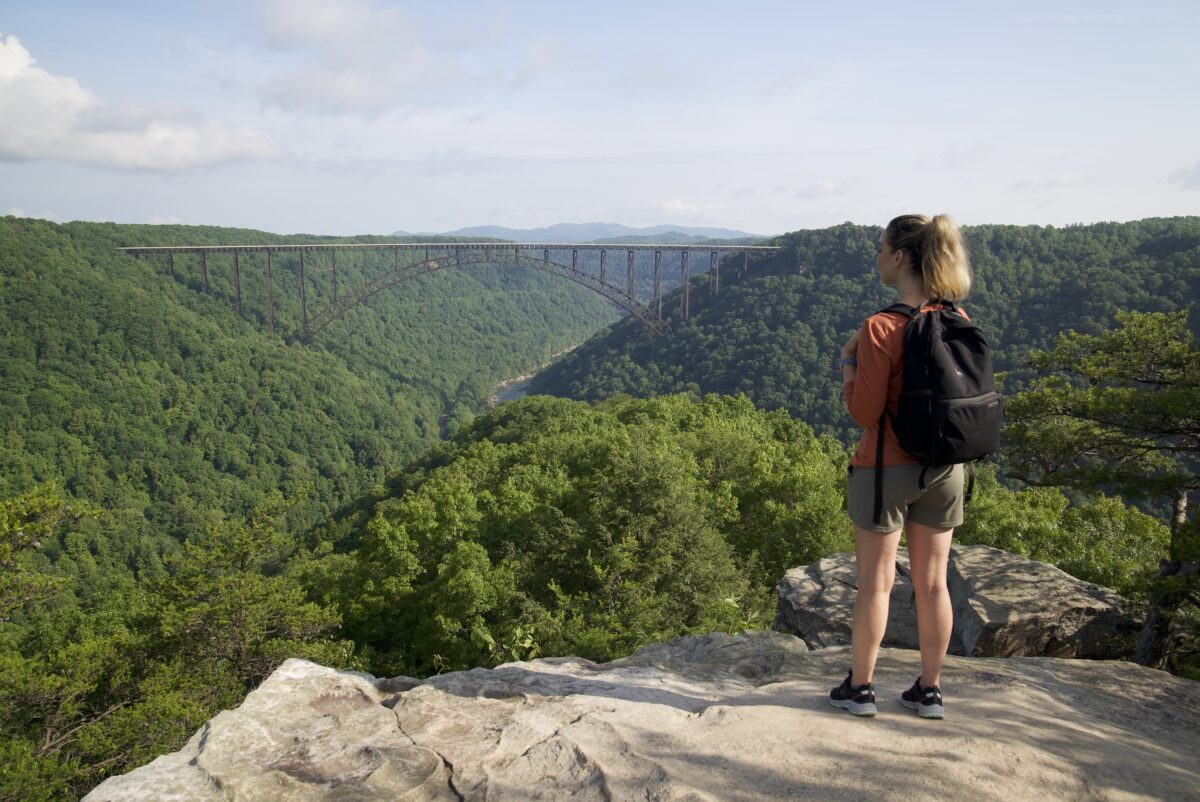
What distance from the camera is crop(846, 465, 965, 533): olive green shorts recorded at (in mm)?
2764

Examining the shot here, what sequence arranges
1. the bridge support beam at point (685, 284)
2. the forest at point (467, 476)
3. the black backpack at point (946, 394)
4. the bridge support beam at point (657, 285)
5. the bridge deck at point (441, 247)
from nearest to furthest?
the black backpack at point (946, 394) < the forest at point (467, 476) < the bridge deck at point (441, 247) < the bridge support beam at point (685, 284) < the bridge support beam at point (657, 285)

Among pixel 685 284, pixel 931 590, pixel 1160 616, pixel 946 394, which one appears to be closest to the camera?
pixel 946 394

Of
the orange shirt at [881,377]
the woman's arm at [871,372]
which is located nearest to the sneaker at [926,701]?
the orange shirt at [881,377]

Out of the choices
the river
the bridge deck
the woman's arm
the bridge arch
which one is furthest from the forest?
the bridge arch

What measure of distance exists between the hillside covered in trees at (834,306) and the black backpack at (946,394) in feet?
130

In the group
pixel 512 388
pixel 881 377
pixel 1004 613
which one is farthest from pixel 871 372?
pixel 512 388

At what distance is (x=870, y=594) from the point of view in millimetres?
2963

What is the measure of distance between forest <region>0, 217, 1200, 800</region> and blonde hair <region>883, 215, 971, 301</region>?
10.4 feet

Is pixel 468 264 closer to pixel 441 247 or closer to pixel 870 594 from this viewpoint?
pixel 441 247

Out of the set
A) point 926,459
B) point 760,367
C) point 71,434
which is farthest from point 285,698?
point 71,434

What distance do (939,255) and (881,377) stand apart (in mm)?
545

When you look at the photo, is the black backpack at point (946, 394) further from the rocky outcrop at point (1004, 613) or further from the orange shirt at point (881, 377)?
the rocky outcrop at point (1004, 613)

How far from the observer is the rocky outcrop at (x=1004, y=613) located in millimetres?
5305

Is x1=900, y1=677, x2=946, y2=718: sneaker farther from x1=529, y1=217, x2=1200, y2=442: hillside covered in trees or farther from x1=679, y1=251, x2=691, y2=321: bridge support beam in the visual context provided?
x1=679, y1=251, x2=691, y2=321: bridge support beam
